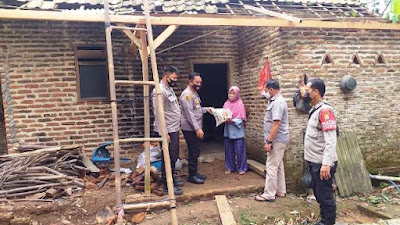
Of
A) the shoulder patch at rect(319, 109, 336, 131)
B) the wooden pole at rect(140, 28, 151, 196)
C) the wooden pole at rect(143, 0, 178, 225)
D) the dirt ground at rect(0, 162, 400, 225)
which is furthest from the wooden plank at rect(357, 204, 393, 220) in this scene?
the wooden pole at rect(140, 28, 151, 196)

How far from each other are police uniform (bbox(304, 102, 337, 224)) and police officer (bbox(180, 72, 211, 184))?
1.71m

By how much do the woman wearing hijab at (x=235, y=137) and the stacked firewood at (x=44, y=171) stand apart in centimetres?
255

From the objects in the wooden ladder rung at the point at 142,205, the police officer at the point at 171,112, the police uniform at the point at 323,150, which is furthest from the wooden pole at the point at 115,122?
the police uniform at the point at 323,150

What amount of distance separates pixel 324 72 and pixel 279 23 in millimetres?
1415

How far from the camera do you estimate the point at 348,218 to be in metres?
4.45

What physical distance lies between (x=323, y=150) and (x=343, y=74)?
249 centimetres

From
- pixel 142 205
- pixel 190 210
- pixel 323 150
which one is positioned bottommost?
pixel 190 210

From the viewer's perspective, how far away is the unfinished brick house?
204 inches

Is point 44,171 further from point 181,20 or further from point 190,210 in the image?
point 181,20

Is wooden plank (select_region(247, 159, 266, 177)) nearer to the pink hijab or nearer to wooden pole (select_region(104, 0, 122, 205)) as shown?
the pink hijab

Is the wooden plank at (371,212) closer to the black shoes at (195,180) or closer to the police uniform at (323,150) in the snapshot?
the police uniform at (323,150)

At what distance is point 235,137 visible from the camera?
215 inches

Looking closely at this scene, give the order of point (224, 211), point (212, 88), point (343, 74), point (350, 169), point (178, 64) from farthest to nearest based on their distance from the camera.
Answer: point (212, 88)
point (178, 64)
point (343, 74)
point (350, 169)
point (224, 211)

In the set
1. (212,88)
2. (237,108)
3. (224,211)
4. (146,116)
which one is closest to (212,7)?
(237,108)
